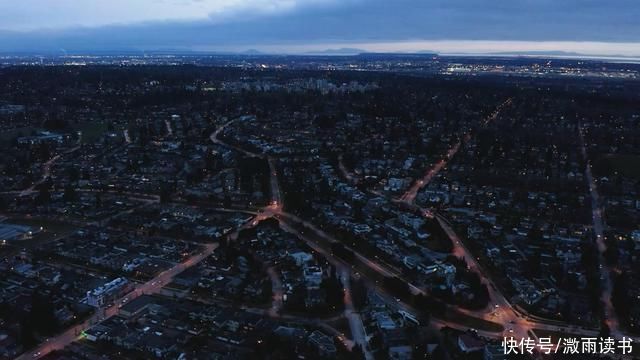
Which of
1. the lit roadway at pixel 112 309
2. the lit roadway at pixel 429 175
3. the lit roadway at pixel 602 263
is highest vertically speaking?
the lit roadway at pixel 429 175

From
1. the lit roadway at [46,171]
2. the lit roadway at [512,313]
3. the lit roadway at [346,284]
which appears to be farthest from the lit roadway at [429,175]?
the lit roadway at [46,171]

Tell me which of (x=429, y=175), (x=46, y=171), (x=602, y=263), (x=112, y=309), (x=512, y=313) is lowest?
(x=112, y=309)

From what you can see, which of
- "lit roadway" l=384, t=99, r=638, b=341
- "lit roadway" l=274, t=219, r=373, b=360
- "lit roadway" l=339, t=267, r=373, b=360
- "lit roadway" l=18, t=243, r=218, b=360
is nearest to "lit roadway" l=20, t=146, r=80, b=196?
"lit roadway" l=18, t=243, r=218, b=360

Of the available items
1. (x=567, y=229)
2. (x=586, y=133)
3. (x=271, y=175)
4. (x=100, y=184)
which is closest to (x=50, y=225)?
(x=100, y=184)

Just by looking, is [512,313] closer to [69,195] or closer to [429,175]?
[429,175]

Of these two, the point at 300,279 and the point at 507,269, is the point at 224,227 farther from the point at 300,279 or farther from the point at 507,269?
the point at 507,269

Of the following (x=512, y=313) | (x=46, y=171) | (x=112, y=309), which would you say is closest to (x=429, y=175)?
(x=512, y=313)

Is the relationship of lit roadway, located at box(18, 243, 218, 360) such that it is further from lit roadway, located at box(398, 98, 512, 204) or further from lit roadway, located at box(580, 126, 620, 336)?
lit roadway, located at box(580, 126, 620, 336)

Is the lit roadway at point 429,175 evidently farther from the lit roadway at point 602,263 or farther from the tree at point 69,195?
the tree at point 69,195

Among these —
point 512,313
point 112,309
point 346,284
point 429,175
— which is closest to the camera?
point 512,313
